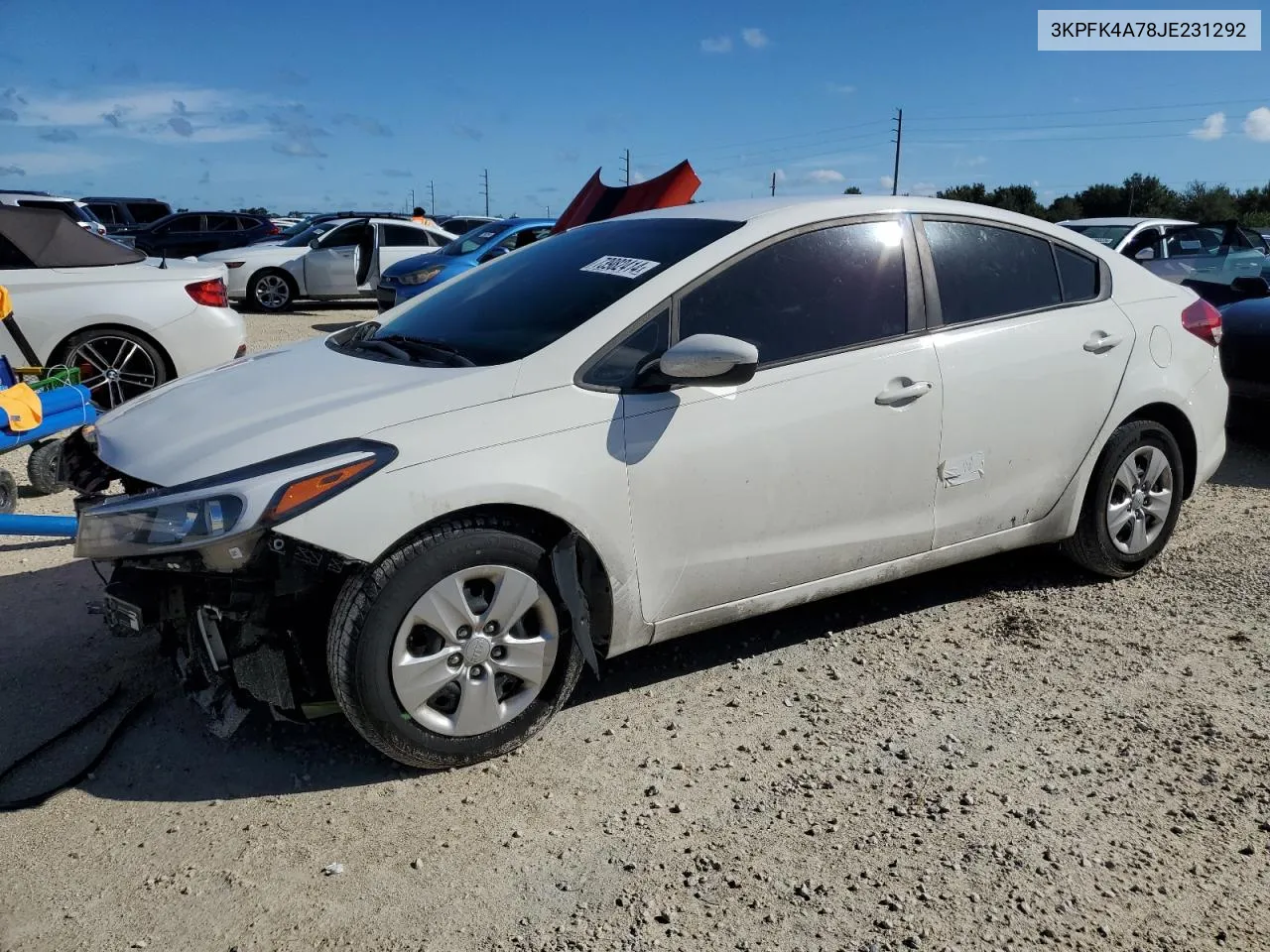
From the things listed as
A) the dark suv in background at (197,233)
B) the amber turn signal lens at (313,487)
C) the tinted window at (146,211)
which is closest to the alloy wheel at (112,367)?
the amber turn signal lens at (313,487)

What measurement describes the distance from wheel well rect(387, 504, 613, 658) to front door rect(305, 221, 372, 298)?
14848 mm

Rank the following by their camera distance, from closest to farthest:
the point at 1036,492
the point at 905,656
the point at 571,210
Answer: the point at 905,656 < the point at 1036,492 < the point at 571,210

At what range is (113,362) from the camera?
23.7ft

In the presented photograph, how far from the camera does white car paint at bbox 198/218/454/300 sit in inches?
653

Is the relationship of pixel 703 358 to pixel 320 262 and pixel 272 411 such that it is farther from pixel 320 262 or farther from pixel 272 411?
pixel 320 262

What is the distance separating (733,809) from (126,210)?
27.9 meters

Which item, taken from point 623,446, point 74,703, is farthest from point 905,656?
point 74,703

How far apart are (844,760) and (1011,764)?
0.48 metres

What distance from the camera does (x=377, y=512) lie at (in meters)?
2.72

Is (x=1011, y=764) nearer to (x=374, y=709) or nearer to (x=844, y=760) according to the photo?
(x=844, y=760)

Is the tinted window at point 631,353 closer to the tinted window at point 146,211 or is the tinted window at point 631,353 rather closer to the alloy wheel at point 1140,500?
the alloy wheel at point 1140,500

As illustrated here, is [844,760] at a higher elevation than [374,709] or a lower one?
lower

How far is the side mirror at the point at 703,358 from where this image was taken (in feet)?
9.98

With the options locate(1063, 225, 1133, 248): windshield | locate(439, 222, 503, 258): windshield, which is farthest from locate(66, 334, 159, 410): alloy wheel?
locate(1063, 225, 1133, 248): windshield
